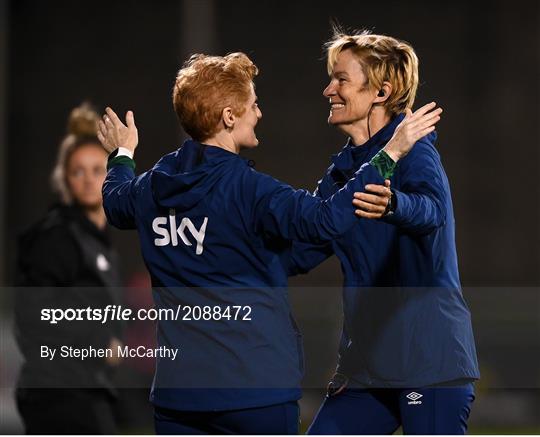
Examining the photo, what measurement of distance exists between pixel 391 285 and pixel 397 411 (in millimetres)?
458

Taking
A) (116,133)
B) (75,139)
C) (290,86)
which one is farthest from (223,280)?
(290,86)

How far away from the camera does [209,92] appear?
3533mm

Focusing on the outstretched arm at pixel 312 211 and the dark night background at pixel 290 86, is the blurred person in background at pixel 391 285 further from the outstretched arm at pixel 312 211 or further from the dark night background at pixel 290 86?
the dark night background at pixel 290 86

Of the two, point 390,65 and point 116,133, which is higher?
point 390,65

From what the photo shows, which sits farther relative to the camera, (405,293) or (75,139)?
(75,139)

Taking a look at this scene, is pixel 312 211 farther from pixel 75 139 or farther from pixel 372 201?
pixel 75 139

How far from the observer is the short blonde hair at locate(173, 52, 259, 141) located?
11.6ft

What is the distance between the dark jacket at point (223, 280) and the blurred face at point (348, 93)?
545 millimetres

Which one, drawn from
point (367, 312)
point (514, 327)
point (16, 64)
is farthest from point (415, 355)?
point (16, 64)

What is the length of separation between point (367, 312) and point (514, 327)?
22.1 feet

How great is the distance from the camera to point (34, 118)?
14758mm

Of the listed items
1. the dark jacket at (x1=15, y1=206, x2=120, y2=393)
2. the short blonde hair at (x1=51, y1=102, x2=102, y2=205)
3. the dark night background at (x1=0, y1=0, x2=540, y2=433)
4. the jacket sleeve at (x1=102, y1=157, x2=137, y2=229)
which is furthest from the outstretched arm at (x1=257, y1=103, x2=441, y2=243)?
the dark night background at (x1=0, y1=0, x2=540, y2=433)

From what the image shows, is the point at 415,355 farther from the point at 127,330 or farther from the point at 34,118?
the point at 34,118

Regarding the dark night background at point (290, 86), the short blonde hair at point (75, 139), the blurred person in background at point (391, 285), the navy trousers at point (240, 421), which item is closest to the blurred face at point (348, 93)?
the blurred person in background at point (391, 285)
